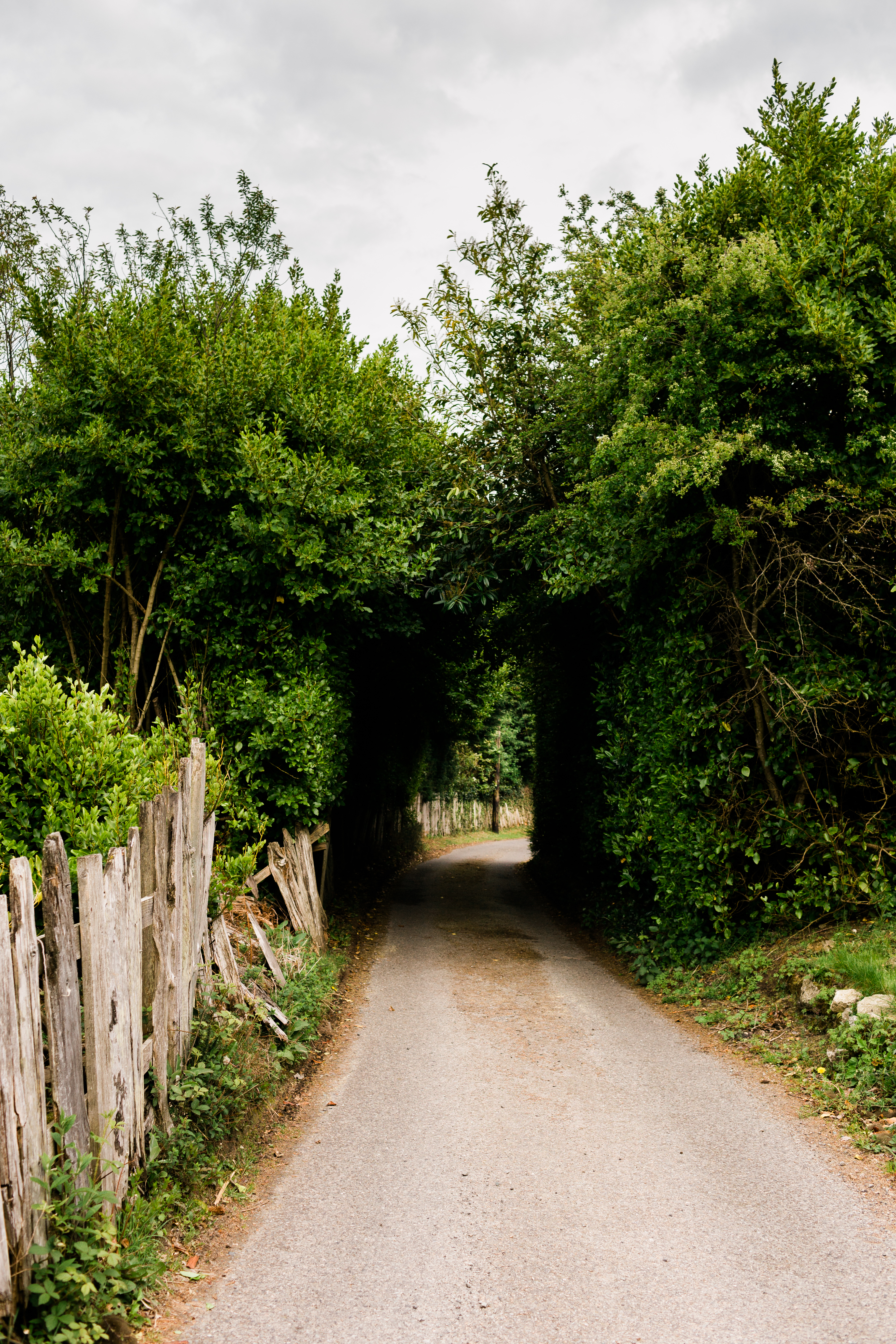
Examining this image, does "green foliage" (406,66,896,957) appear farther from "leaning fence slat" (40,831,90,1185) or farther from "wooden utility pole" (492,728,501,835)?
"wooden utility pole" (492,728,501,835)

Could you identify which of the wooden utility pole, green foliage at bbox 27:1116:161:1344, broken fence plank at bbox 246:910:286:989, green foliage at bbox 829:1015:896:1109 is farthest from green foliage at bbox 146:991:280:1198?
the wooden utility pole

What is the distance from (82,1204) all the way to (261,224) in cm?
1658

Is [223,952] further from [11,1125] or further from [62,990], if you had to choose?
[11,1125]

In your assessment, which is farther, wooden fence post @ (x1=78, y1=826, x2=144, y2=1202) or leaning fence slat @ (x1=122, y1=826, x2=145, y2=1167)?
leaning fence slat @ (x1=122, y1=826, x2=145, y2=1167)

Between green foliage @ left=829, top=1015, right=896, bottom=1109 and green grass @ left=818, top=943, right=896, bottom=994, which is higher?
green grass @ left=818, top=943, right=896, bottom=994

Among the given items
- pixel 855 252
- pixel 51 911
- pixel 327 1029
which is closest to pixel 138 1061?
pixel 51 911

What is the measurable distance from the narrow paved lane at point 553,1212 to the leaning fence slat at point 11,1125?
36.1 inches

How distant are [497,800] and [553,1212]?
36.8 m

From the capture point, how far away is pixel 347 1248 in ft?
14.0

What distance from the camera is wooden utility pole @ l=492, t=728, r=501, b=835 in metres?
39.8

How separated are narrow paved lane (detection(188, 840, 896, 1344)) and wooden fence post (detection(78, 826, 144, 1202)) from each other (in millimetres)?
840

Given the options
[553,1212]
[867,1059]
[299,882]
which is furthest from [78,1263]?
[299,882]

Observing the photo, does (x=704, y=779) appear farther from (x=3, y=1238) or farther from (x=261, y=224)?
(x=261, y=224)

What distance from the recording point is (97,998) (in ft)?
12.6
